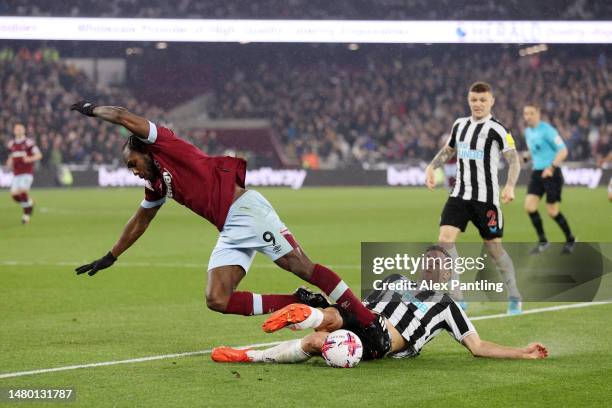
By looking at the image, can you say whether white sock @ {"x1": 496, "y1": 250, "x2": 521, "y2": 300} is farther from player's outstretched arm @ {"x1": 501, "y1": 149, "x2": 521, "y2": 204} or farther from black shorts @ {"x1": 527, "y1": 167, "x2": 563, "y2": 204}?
black shorts @ {"x1": 527, "y1": 167, "x2": 563, "y2": 204}

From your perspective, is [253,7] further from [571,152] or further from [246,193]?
[246,193]

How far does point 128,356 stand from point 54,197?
24.8m

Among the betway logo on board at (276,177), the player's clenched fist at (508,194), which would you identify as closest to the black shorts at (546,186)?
the player's clenched fist at (508,194)

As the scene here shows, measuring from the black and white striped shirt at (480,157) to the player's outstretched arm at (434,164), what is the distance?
221mm

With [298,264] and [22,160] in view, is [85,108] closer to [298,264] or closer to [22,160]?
[298,264]

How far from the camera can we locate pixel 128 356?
8062 mm

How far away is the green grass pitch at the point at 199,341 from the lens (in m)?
6.61

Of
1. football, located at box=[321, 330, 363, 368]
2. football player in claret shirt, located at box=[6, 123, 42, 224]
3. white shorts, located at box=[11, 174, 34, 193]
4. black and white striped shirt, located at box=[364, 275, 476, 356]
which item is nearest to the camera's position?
football, located at box=[321, 330, 363, 368]

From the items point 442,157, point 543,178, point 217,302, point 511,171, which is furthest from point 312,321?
point 543,178

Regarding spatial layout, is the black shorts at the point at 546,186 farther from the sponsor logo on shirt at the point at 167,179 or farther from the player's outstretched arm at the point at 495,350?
the sponsor logo on shirt at the point at 167,179

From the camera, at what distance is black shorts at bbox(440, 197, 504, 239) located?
10219mm

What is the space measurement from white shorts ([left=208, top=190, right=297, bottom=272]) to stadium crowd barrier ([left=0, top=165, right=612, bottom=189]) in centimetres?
3010

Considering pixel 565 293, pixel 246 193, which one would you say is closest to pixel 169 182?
pixel 246 193

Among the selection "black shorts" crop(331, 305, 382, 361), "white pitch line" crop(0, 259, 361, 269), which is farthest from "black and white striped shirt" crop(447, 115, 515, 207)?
"white pitch line" crop(0, 259, 361, 269)
